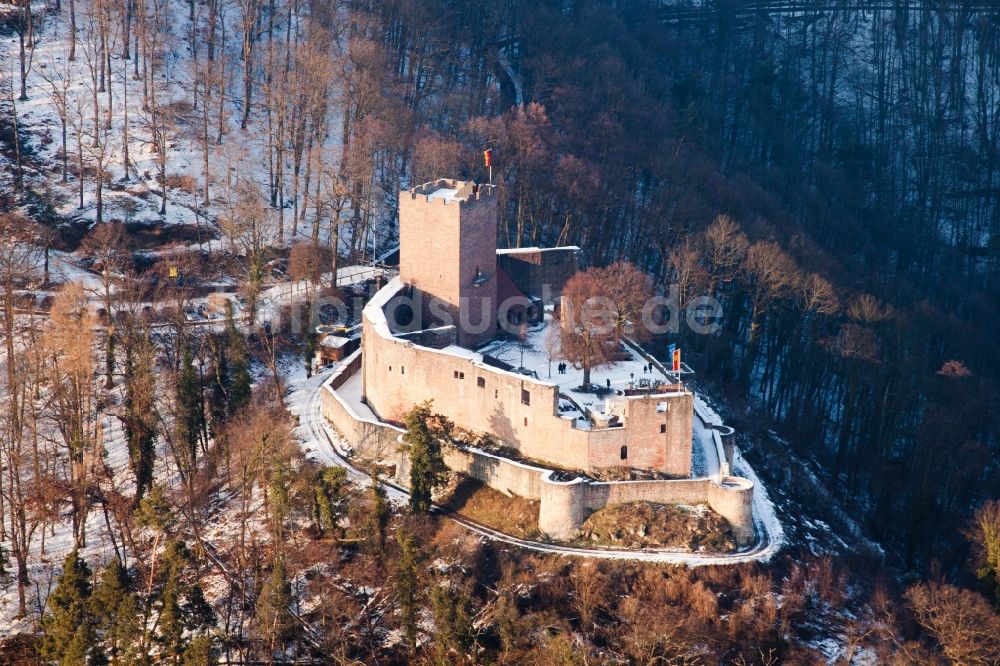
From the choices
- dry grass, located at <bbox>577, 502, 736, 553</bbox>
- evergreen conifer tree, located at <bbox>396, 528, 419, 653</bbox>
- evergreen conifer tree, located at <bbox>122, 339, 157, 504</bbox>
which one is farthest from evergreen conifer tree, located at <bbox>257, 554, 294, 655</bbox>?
dry grass, located at <bbox>577, 502, 736, 553</bbox>

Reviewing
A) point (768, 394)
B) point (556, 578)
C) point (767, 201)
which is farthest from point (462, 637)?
point (767, 201)

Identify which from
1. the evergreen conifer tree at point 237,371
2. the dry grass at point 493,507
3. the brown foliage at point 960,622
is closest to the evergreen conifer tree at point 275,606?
the dry grass at point 493,507

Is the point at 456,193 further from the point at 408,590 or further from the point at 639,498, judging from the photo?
the point at 408,590

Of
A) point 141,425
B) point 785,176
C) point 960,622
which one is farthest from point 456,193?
point 785,176

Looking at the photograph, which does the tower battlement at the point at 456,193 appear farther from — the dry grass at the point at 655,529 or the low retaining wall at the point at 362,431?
the dry grass at the point at 655,529

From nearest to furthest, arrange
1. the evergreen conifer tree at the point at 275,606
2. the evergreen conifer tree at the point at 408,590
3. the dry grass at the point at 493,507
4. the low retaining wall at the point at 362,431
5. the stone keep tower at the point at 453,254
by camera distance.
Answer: the evergreen conifer tree at the point at 275,606, the evergreen conifer tree at the point at 408,590, the dry grass at the point at 493,507, the low retaining wall at the point at 362,431, the stone keep tower at the point at 453,254
